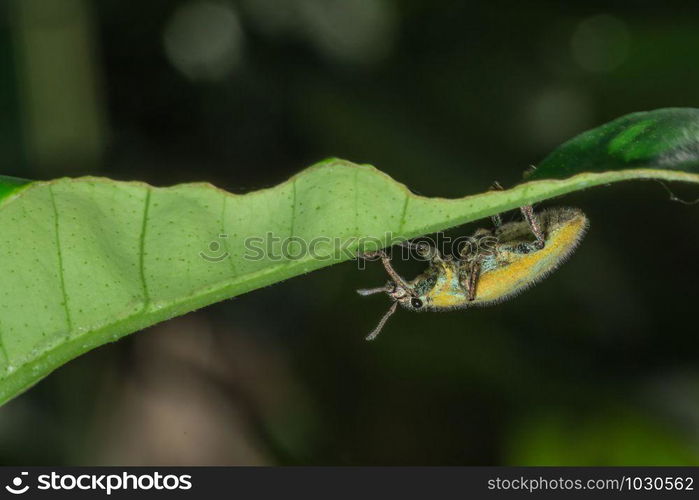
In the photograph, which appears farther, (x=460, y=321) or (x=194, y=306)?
(x=460, y=321)

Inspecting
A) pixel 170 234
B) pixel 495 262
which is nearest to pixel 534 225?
pixel 495 262

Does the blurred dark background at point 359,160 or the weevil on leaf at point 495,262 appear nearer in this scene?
the weevil on leaf at point 495,262

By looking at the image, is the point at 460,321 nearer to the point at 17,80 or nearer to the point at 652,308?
the point at 652,308

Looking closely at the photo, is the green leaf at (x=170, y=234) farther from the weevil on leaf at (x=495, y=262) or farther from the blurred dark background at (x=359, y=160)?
the blurred dark background at (x=359, y=160)

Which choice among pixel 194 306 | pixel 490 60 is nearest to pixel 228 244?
pixel 194 306

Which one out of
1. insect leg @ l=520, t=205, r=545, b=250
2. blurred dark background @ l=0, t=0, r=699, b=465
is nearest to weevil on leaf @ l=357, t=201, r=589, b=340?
insect leg @ l=520, t=205, r=545, b=250

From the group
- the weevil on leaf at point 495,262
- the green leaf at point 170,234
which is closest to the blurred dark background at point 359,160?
the weevil on leaf at point 495,262

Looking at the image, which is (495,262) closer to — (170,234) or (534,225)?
(534,225)
